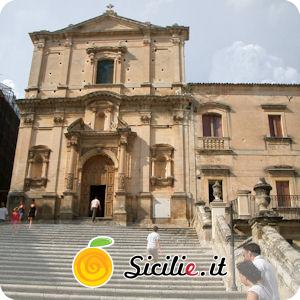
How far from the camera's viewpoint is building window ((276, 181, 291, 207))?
20472mm

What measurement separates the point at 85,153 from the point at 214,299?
14.5 meters

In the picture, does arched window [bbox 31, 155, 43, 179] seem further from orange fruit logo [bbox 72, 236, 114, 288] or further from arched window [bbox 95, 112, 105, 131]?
orange fruit logo [bbox 72, 236, 114, 288]

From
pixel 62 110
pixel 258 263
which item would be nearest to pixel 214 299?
pixel 258 263

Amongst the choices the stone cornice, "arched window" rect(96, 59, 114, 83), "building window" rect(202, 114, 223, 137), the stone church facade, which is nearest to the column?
the stone church facade

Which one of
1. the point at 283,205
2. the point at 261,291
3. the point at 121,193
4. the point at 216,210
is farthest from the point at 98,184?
the point at 261,291

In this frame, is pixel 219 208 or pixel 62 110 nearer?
pixel 219 208

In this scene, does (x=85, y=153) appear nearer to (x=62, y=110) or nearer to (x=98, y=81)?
(x=62, y=110)

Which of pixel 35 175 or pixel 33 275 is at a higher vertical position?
pixel 35 175

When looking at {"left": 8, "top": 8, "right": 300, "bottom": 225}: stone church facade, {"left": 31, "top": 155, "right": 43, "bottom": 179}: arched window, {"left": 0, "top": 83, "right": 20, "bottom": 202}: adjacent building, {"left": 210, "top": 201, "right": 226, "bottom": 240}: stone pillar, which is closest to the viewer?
{"left": 210, "top": 201, "right": 226, "bottom": 240}: stone pillar

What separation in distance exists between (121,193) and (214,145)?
6.28m

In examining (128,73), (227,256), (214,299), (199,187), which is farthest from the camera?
(128,73)

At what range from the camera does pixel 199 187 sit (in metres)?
21.0

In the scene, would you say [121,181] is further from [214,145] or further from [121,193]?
[214,145]

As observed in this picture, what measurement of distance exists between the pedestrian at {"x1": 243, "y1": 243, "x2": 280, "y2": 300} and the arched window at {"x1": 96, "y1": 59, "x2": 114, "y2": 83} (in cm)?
2014
